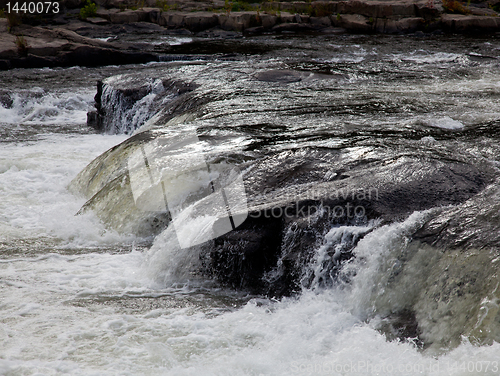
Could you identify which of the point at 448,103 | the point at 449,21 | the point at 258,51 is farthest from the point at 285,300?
the point at 449,21

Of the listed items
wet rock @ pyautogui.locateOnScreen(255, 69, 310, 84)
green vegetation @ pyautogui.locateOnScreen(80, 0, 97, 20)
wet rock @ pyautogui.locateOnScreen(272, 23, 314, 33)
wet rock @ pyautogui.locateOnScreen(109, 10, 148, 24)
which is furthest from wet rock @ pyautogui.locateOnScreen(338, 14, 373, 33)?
green vegetation @ pyautogui.locateOnScreen(80, 0, 97, 20)

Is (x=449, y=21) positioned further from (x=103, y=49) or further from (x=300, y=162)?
(x=300, y=162)

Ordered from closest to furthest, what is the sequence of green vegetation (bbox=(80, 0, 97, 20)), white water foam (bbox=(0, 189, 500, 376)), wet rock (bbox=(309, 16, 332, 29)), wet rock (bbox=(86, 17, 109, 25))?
white water foam (bbox=(0, 189, 500, 376))
wet rock (bbox=(309, 16, 332, 29))
wet rock (bbox=(86, 17, 109, 25))
green vegetation (bbox=(80, 0, 97, 20))

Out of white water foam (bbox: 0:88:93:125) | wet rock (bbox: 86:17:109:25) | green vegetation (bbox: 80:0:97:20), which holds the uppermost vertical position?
green vegetation (bbox: 80:0:97:20)

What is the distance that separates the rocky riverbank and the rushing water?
8167mm

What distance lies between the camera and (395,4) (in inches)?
791

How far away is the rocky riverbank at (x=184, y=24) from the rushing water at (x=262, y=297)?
817cm

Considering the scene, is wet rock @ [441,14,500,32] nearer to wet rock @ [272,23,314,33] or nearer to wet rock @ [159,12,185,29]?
wet rock @ [272,23,314,33]

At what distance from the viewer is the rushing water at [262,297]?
315cm

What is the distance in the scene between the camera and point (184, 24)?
2222 centimetres

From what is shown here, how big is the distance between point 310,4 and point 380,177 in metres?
20.7

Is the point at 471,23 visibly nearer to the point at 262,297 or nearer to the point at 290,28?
the point at 290,28

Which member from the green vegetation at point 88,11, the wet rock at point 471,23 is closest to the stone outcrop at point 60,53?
the green vegetation at point 88,11

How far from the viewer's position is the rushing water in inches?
124
